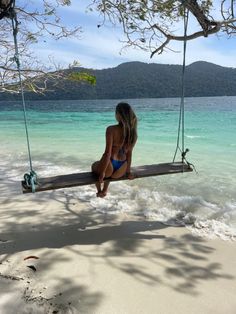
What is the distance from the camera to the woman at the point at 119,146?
3.96 meters

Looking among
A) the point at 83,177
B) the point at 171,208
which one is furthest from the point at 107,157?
the point at 171,208

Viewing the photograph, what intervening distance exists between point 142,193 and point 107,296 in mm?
3552

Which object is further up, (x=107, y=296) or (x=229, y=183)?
(x=107, y=296)

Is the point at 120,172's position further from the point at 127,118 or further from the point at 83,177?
the point at 127,118

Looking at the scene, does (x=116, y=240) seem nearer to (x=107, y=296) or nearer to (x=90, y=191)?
(x=107, y=296)

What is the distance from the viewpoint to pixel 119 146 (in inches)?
163

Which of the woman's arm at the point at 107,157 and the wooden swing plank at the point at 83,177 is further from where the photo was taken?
the woman's arm at the point at 107,157

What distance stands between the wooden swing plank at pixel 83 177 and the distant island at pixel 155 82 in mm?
73935

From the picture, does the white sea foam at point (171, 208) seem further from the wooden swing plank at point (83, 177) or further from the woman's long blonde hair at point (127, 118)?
the woman's long blonde hair at point (127, 118)

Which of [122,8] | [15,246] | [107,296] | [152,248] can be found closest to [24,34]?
[122,8]

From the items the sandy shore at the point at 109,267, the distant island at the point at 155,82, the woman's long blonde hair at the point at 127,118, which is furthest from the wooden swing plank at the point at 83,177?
the distant island at the point at 155,82

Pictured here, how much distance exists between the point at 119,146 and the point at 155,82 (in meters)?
87.0

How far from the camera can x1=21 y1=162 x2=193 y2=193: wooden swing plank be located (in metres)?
3.82

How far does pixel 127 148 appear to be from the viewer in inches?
165
